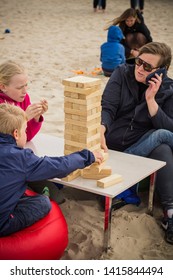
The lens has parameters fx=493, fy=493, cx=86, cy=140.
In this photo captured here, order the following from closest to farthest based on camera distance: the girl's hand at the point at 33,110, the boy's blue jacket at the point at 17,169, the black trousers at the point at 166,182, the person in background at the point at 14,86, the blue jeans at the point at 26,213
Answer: the boy's blue jacket at the point at 17,169
the blue jeans at the point at 26,213
the black trousers at the point at 166,182
the person in background at the point at 14,86
the girl's hand at the point at 33,110

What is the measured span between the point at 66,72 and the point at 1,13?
21.8 feet

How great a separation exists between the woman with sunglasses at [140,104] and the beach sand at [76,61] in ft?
1.59

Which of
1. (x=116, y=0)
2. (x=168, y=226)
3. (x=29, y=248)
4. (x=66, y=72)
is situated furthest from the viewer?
(x=116, y=0)

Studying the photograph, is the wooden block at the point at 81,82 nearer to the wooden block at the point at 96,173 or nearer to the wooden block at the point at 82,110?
the wooden block at the point at 82,110

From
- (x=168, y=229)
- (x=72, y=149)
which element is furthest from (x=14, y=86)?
(x=168, y=229)

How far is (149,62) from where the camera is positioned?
376 centimetres

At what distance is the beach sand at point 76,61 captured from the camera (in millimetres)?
3355

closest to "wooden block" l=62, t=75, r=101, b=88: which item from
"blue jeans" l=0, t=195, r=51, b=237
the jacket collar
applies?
the jacket collar

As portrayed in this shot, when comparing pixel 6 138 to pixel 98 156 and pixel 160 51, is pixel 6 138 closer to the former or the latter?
pixel 98 156

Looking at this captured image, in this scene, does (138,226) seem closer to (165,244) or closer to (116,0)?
(165,244)

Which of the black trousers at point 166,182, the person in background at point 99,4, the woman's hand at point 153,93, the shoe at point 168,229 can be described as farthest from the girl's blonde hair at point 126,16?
the person in background at point 99,4

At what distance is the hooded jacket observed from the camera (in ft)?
12.8

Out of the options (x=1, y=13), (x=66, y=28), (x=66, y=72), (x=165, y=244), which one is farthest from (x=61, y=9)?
(x=165, y=244)

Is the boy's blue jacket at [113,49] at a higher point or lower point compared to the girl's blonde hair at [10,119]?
lower
